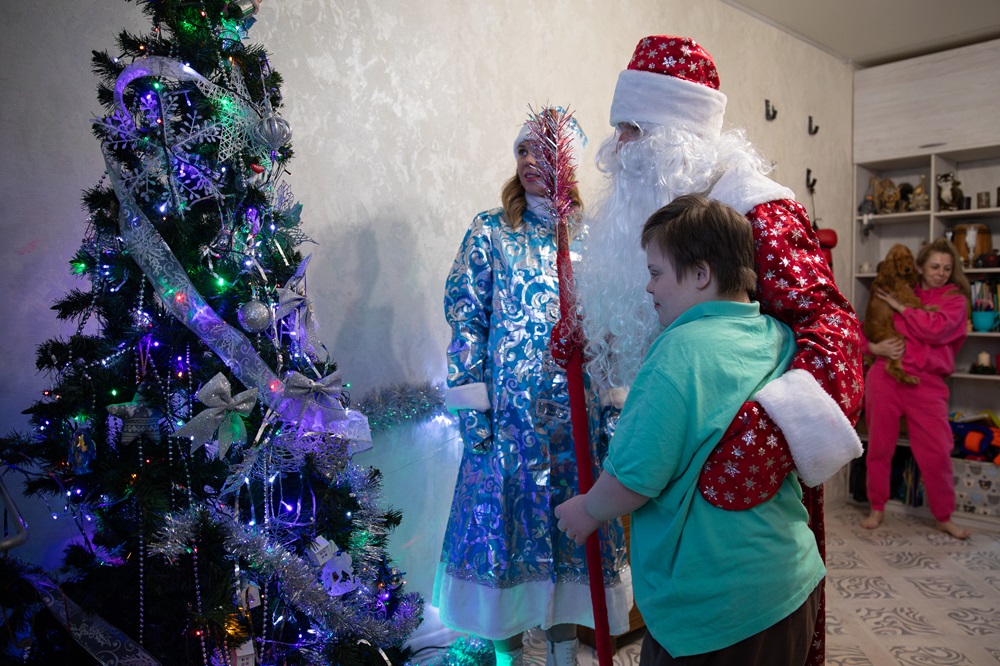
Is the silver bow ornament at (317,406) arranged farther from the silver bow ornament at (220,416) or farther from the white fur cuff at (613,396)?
the white fur cuff at (613,396)

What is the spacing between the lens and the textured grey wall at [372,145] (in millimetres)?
1772

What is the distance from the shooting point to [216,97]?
145 cm

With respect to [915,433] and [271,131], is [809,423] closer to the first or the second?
[271,131]

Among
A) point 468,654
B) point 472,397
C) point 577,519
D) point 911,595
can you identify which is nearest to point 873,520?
point 911,595

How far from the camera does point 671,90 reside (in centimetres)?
157

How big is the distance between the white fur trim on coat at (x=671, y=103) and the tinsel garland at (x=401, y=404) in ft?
4.37

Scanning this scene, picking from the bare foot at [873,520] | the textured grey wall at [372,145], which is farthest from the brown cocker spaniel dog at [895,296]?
the textured grey wall at [372,145]

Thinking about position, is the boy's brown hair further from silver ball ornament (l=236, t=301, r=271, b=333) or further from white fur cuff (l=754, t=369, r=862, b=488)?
silver ball ornament (l=236, t=301, r=271, b=333)

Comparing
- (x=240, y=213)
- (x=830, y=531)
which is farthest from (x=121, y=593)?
(x=830, y=531)

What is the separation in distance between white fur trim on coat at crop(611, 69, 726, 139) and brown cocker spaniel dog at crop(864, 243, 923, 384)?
3.25 meters

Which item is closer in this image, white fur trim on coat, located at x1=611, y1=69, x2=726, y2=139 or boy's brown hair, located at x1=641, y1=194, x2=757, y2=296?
boy's brown hair, located at x1=641, y1=194, x2=757, y2=296

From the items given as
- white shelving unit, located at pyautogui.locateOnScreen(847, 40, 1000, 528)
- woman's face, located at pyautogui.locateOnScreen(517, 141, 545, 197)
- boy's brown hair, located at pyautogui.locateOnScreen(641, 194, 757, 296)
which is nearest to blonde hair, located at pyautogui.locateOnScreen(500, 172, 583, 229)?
woman's face, located at pyautogui.locateOnScreen(517, 141, 545, 197)

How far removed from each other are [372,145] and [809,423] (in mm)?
1802

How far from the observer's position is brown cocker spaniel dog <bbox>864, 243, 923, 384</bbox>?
4.21 meters
